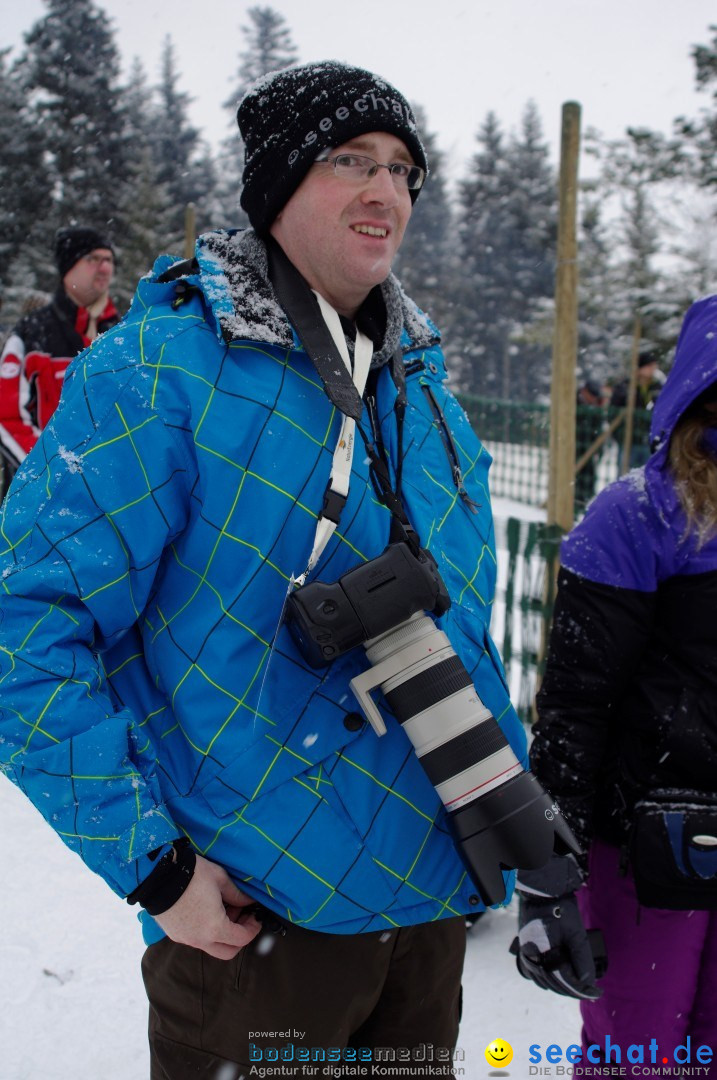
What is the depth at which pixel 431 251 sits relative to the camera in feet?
164

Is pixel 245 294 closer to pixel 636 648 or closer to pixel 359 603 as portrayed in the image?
pixel 359 603

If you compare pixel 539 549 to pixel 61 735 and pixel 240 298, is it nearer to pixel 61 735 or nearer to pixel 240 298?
pixel 240 298

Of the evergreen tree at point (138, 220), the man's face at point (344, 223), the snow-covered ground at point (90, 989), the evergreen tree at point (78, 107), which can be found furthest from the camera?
the evergreen tree at point (78, 107)

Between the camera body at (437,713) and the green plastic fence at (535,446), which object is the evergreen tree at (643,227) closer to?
the green plastic fence at (535,446)

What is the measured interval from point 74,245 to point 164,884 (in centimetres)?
367

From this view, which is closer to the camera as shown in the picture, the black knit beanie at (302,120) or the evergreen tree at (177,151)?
the black knit beanie at (302,120)

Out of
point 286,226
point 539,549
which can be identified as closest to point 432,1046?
point 286,226

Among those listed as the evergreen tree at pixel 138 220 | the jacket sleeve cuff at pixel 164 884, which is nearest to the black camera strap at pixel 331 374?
the jacket sleeve cuff at pixel 164 884

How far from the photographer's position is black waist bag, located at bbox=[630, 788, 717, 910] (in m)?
1.72

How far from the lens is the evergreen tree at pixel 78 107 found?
98.7 ft

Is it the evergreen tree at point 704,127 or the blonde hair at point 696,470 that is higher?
the evergreen tree at point 704,127

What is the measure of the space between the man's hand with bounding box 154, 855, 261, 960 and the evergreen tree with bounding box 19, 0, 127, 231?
31.8 meters

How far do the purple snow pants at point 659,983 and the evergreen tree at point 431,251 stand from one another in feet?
132

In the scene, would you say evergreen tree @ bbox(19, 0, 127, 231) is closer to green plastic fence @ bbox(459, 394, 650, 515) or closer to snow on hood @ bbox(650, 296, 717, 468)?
green plastic fence @ bbox(459, 394, 650, 515)
